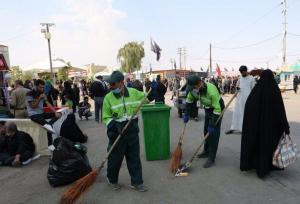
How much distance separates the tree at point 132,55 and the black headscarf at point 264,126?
6769 cm

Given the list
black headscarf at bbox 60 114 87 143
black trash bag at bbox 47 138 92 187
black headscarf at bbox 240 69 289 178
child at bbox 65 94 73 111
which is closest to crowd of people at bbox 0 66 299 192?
black headscarf at bbox 240 69 289 178

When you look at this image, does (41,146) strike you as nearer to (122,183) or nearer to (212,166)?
(122,183)

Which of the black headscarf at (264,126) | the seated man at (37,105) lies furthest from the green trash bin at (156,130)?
the seated man at (37,105)

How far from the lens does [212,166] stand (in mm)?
6676

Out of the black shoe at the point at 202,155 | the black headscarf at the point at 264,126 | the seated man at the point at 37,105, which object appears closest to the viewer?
the black headscarf at the point at 264,126

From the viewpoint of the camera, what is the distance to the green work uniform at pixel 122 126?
534 cm

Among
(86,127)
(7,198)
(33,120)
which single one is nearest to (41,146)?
(33,120)

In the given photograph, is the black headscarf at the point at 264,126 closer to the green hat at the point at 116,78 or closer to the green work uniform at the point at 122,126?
the green work uniform at the point at 122,126

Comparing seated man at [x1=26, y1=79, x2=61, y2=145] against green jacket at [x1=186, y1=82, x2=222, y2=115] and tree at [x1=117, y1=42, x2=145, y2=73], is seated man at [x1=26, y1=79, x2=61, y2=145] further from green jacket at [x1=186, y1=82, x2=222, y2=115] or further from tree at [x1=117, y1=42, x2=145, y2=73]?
tree at [x1=117, y1=42, x2=145, y2=73]

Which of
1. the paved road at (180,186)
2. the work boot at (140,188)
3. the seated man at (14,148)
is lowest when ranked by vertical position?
the paved road at (180,186)

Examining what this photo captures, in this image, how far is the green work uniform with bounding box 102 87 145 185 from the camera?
534 cm

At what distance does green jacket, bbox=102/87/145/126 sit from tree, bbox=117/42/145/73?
223ft

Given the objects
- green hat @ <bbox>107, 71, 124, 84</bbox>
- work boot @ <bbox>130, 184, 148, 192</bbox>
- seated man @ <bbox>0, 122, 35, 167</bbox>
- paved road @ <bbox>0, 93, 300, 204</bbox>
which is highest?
green hat @ <bbox>107, 71, 124, 84</bbox>

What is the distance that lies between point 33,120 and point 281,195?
5402mm
